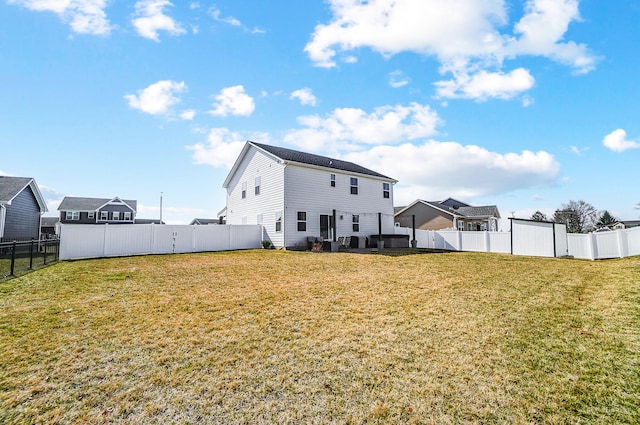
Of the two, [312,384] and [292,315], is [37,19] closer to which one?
[292,315]

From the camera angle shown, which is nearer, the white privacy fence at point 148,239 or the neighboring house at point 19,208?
the white privacy fence at point 148,239

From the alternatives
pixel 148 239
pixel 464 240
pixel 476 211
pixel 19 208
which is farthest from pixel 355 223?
pixel 476 211

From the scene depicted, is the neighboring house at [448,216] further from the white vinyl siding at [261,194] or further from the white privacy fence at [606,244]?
the white vinyl siding at [261,194]

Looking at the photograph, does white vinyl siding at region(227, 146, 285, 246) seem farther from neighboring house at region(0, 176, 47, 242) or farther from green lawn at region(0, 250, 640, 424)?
neighboring house at region(0, 176, 47, 242)

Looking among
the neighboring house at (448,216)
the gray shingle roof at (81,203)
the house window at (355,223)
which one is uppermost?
the gray shingle roof at (81,203)

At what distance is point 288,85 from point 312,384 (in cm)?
1224

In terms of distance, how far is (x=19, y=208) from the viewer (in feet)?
67.5

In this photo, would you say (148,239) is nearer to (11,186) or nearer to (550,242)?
(11,186)

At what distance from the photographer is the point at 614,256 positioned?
1495 cm

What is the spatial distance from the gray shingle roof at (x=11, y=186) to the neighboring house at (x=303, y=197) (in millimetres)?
13472

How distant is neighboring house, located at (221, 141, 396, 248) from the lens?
18250 millimetres

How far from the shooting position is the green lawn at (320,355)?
111 inches

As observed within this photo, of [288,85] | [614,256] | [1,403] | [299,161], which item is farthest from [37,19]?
[614,256]

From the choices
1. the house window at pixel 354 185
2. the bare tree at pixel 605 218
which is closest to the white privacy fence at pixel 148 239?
the house window at pixel 354 185
